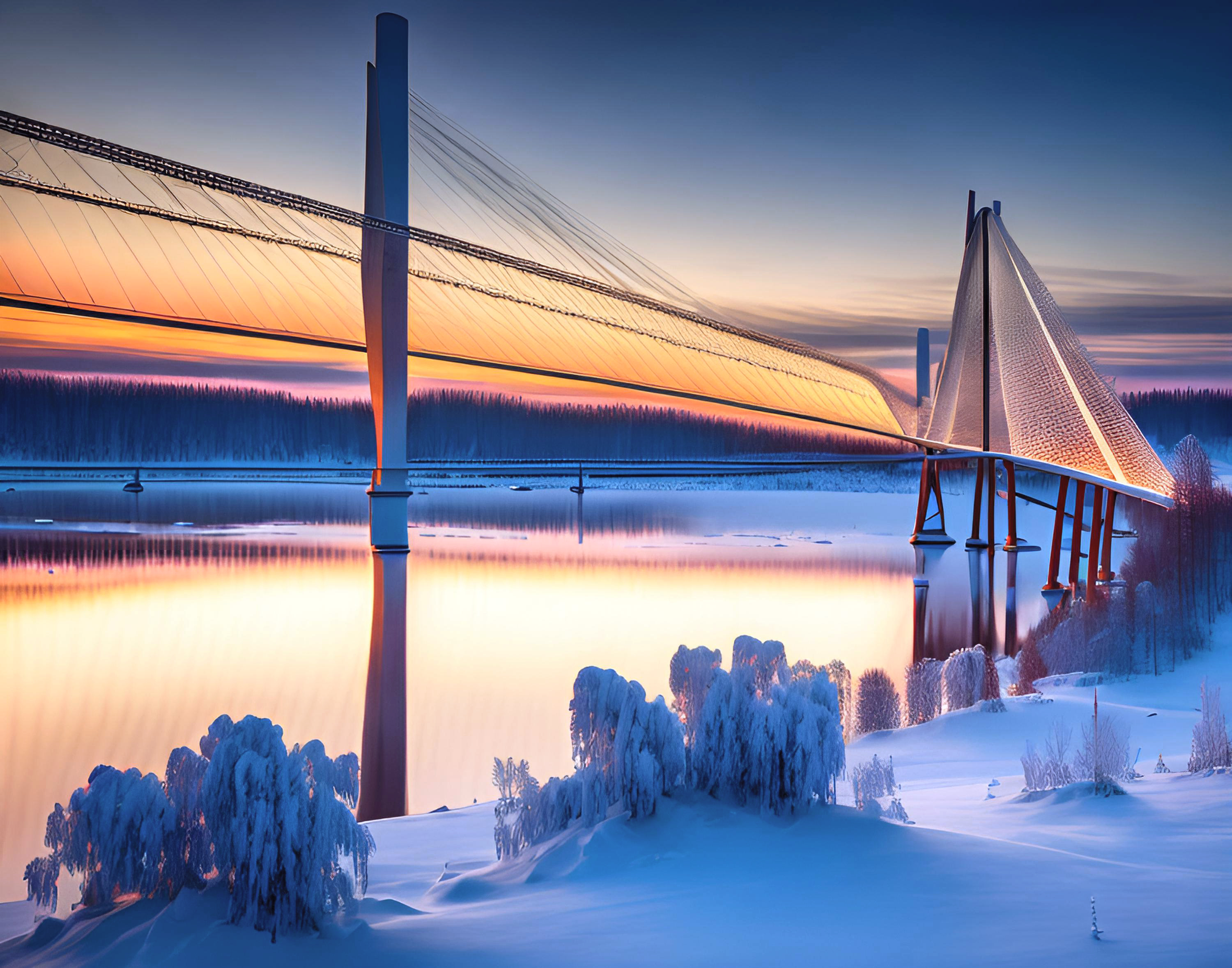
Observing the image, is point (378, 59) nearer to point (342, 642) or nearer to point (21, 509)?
point (342, 642)

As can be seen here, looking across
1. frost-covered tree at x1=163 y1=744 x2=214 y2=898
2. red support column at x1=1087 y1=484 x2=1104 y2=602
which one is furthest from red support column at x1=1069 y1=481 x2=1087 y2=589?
frost-covered tree at x1=163 y1=744 x2=214 y2=898

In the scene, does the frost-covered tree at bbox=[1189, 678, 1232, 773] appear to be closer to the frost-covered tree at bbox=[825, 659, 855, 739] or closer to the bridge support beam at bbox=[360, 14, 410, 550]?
the frost-covered tree at bbox=[825, 659, 855, 739]

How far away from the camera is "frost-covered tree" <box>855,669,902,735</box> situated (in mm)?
12914

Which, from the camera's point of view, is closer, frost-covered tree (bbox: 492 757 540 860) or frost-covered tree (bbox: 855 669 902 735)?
frost-covered tree (bbox: 492 757 540 860)

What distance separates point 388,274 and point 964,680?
22408 mm

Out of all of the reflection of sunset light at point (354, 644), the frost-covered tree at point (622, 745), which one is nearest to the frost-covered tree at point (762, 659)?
the frost-covered tree at point (622, 745)

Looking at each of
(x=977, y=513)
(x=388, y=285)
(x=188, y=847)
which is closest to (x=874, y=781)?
(x=188, y=847)

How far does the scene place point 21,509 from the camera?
75.4 metres

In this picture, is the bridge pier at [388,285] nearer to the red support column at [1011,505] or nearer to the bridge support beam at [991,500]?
the red support column at [1011,505]

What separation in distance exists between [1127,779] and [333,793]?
624 centimetres

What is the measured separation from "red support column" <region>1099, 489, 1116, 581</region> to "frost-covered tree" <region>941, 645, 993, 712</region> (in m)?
11.6

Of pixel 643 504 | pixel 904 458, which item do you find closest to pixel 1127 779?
pixel 904 458

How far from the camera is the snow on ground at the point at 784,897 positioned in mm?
4570

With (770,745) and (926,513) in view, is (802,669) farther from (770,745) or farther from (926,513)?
(926,513)
